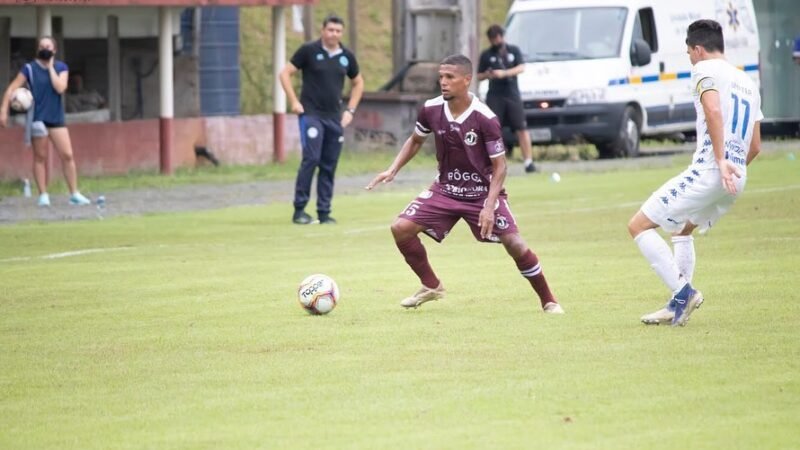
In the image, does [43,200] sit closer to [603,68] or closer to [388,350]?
[603,68]

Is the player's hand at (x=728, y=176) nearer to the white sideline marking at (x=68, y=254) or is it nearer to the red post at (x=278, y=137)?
the white sideline marking at (x=68, y=254)

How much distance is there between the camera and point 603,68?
27266 millimetres

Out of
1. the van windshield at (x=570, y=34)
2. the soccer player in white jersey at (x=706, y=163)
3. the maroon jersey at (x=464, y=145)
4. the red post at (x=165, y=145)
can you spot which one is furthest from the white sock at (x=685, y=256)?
the van windshield at (x=570, y=34)

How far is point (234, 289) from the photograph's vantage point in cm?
1260

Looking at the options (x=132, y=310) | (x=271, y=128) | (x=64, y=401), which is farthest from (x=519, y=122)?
(x=64, y=401)

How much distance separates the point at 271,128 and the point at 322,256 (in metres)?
12.9

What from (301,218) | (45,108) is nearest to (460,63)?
(301,218)

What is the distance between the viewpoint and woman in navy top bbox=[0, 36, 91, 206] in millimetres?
20328

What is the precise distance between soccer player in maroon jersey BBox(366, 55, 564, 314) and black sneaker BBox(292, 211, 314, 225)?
7331 mm

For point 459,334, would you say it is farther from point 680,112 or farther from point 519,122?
point 680,112

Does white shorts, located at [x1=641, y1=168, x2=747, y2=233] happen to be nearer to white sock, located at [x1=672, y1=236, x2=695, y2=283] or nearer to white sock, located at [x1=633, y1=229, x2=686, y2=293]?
white sock, located at [x1=633, y1=229, x2=686, y2=293]

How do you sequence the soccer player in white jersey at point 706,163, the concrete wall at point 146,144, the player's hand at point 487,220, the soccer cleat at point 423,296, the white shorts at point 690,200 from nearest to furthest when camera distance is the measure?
the soccer player in white jersey at point 706,163, the white shorts at point 690,200, the player's hand at point 487,220, the soccer cleat at point 423,296, the concrete wall at point 146,144

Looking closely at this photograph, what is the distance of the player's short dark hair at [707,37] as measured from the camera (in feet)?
32.3

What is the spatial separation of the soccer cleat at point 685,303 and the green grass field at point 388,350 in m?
0.09
